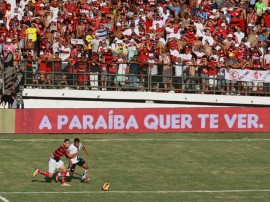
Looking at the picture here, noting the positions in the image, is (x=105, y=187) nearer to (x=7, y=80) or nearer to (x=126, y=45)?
(x=7, y=80)

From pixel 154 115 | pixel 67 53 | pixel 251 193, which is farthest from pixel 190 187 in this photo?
pixel 67 53

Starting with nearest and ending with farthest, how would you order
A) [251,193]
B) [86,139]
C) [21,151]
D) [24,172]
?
[251,193] → [24,172] → [21,151] → [86,139]

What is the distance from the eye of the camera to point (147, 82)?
45.7 m

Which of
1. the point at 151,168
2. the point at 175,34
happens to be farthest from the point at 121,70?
the point at 151,168

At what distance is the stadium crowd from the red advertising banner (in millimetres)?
1720

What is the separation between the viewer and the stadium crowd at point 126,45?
44.7 metres

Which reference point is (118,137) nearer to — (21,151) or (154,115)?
(154,115)

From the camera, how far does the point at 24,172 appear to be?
37188 mm

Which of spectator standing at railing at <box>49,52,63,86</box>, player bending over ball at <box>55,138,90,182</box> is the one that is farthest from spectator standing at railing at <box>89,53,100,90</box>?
player bending over ball at <box>55,138,90,182</box>

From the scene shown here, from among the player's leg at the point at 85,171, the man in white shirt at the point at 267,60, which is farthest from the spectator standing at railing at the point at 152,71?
the player's leg at the point at 85,171

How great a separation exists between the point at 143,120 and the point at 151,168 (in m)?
5.79

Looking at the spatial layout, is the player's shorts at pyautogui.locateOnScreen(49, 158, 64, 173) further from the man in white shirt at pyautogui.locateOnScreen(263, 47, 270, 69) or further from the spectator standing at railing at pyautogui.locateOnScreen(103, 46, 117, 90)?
the man in white shirt at pyautogui.locateOnScreen(263, 47, 270, 69)

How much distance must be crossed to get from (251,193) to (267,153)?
780 centimetres

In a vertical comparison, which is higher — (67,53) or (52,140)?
(67,53)
